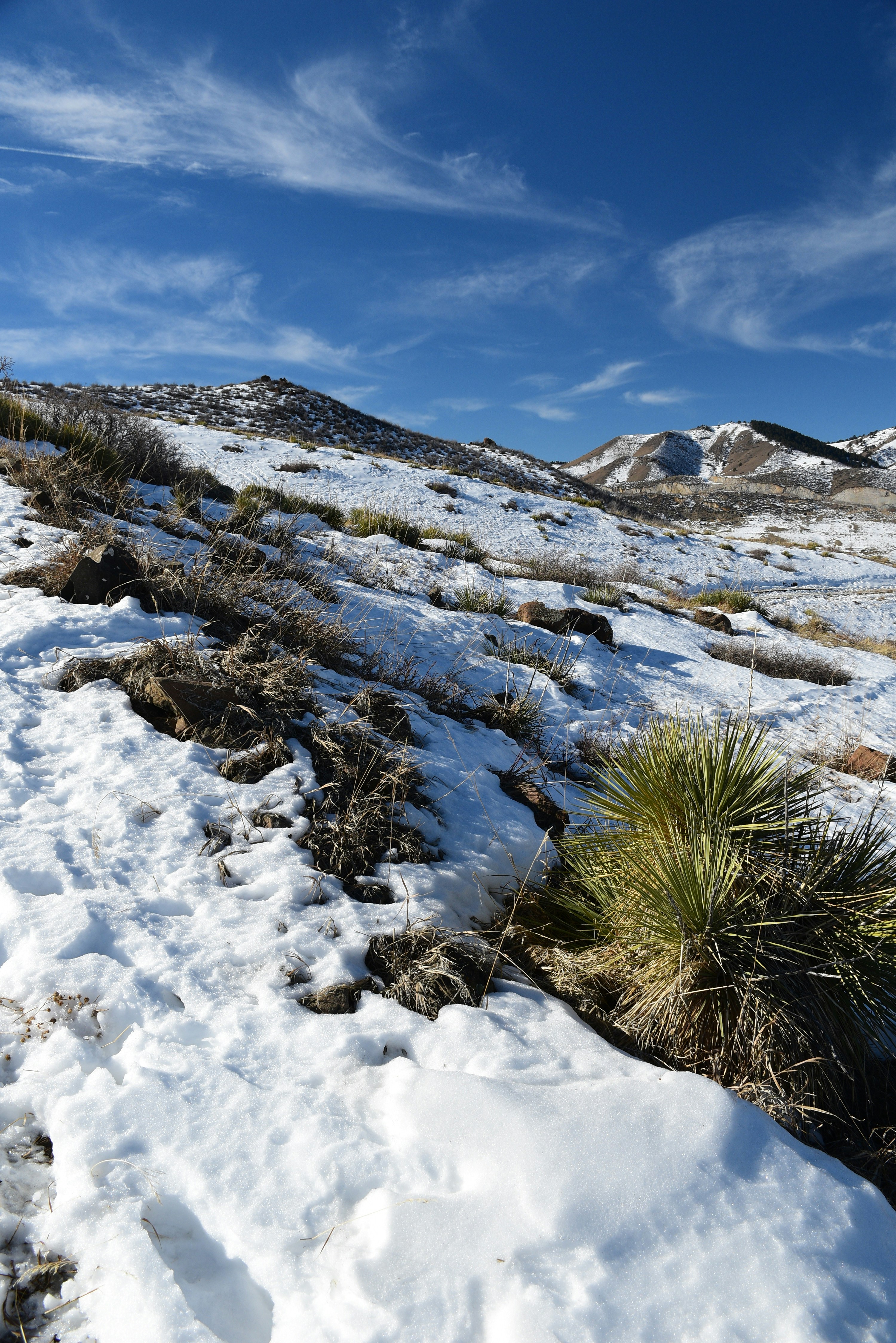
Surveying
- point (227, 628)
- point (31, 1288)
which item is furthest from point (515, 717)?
point (31, 1288)

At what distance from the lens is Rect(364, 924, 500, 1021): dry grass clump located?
2279 millimetres

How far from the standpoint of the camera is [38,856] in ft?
7.88

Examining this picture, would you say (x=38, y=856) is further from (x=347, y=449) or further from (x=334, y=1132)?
(x=347, y=449)

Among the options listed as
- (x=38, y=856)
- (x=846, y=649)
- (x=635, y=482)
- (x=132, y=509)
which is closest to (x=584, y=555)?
(x=846, y=649)

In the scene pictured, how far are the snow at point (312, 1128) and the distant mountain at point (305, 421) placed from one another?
1825cm

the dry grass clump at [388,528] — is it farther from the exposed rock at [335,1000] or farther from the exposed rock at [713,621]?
the exposed rock at [335,1000]

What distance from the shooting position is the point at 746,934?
2246 millimetres

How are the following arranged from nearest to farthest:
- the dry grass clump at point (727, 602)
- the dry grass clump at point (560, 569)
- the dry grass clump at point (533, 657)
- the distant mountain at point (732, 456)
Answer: the dry grass clump at point (533, 657)
the dry grass clump at point (560, 569)
the dry grass clump at point (727, 602)
the distant mountain at point (732, 456)

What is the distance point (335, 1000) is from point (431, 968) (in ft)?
1.21

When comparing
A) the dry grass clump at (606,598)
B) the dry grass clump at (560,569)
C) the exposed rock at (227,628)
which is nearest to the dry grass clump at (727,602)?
the dry grass clump at (560,569)

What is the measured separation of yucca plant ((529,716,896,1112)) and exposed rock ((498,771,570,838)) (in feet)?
3.29

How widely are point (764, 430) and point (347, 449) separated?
5602 centimetres

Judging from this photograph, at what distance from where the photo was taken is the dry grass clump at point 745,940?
2.15 m

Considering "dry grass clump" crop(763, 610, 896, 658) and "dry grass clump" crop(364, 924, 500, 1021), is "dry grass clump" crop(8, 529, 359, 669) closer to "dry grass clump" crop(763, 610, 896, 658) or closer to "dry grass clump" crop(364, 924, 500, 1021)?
"dry grass clump" crop(364, 924, 500, 1021)
